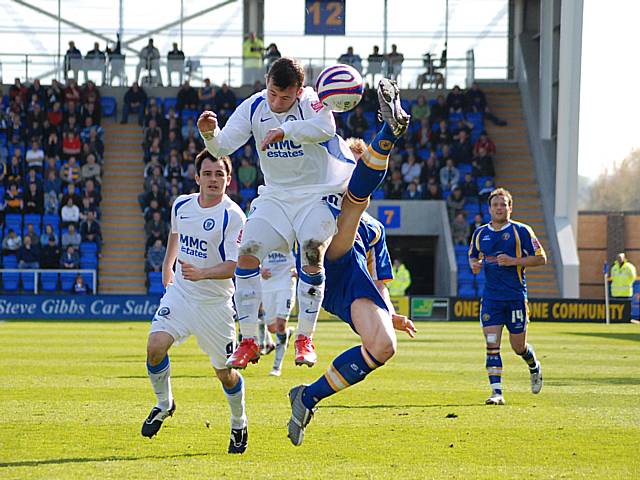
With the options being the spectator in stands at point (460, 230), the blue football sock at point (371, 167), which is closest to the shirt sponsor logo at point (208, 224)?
the blue football sock at point (371, 167)

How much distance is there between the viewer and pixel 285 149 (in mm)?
8078

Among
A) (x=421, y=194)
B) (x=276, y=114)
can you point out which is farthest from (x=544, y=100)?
(x=276, y=114)

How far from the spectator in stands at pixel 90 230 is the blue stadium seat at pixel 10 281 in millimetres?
2463

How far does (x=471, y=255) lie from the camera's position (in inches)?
530

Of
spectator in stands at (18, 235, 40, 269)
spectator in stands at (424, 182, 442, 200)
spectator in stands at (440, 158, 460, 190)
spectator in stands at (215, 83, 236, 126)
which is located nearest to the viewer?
spectator in stands at (18, 235, 40, 269)

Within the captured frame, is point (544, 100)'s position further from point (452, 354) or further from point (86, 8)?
point (452, 354)

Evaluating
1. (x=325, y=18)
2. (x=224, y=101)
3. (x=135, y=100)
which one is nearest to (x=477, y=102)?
(x=325, y=18)

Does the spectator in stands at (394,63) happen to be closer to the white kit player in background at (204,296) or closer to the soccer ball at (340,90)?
the white kit player in background at (204,296)

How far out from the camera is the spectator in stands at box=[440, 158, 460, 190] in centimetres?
3562

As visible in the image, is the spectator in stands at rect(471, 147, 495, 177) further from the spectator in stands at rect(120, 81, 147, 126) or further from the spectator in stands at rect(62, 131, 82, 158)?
the spectator in stands at rect(62, 131, 82, 158)

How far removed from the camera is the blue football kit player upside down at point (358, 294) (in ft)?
25.1

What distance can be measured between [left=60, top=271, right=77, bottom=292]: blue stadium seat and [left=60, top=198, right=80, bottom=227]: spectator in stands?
2.08m

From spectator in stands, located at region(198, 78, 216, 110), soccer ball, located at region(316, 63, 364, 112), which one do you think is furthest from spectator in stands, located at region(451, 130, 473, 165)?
soccer ball, located at region(316, 63, 364, 112)

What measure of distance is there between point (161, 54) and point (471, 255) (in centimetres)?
2783
